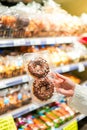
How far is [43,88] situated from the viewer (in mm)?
1581

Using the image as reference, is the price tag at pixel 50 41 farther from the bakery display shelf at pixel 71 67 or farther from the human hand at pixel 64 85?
the human hand at pixel 64 85

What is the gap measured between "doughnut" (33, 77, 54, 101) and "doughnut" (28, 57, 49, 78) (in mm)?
33

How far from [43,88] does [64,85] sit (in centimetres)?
21

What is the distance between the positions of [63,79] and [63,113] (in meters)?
1.26

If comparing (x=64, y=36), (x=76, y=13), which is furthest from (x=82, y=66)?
(x=76, y=13)

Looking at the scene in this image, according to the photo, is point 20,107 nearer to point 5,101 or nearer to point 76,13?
point 5,101

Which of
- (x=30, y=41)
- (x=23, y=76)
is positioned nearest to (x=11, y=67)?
(x=23, y=76)

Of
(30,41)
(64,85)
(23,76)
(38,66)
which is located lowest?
(23,76)

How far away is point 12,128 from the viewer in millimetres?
2244

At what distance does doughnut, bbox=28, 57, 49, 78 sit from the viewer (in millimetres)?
1509

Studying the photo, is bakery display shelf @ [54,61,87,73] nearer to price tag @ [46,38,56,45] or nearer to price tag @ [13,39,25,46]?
price tag @ [46,38,56,45]

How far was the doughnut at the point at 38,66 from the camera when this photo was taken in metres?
1.51

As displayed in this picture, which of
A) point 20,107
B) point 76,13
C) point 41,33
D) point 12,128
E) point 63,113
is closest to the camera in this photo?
point 12,128

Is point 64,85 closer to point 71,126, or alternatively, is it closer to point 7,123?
point 7,123
